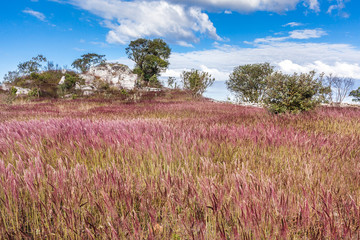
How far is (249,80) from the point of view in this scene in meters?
49.5

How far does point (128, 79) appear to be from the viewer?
54.4 metres

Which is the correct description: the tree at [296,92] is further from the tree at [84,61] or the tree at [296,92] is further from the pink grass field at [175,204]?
the tree at [84,61]

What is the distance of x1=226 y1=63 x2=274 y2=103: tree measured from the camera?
158 feet

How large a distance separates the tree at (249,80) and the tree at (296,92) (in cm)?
4110

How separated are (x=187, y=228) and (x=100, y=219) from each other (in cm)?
55

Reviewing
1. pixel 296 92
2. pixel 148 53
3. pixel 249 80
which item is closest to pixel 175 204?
pixel 296 92

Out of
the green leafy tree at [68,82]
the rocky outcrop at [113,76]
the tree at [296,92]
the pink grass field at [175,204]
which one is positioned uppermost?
the rocky outcrop at [113,76]

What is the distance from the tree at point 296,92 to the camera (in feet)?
24.0

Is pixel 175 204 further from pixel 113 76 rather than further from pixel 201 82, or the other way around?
pixel 113 76

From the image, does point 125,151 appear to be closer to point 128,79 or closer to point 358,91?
point 128,79

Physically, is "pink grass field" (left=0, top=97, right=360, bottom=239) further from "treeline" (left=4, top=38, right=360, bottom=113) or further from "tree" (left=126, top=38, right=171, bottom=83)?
"tree" (left=126, top=38, right=171, bottom=83)

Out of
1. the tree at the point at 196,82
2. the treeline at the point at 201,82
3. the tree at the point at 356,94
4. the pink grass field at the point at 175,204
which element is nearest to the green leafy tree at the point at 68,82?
the treeline at the point at 201,82

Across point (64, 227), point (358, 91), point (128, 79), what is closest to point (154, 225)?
point (64, 227)

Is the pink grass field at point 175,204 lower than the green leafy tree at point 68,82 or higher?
lower
